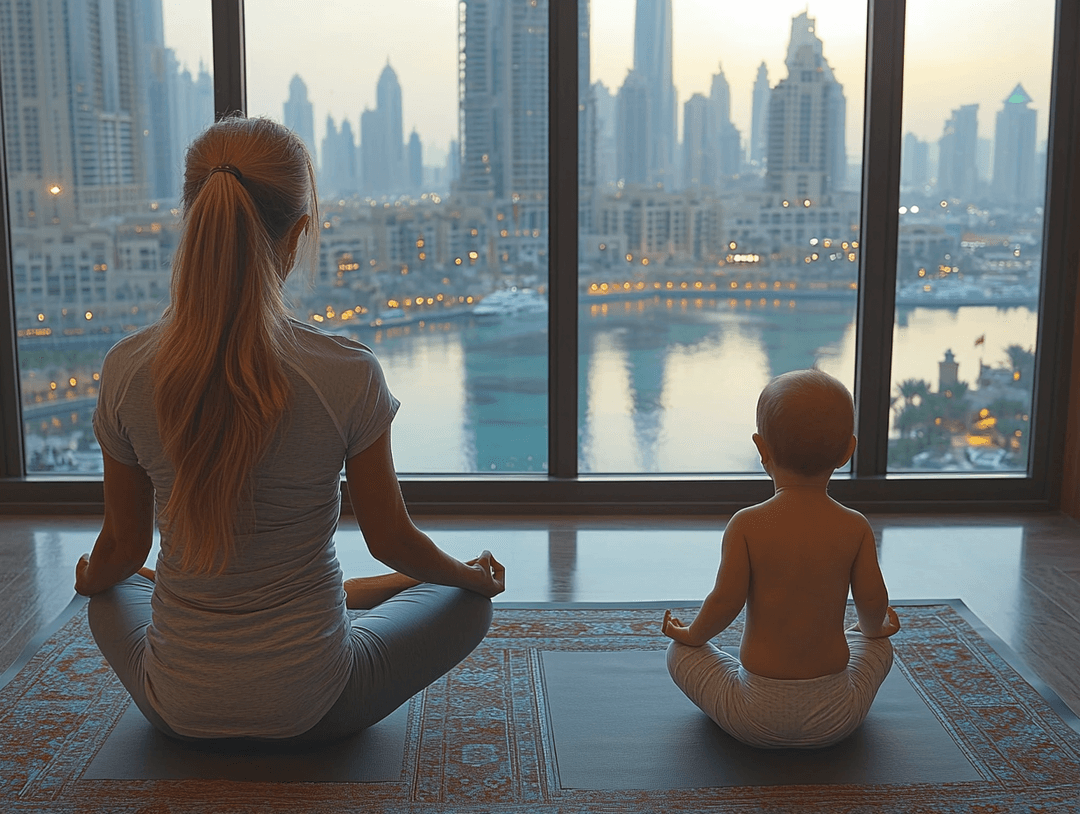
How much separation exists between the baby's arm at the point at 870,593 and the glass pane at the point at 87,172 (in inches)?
99.0

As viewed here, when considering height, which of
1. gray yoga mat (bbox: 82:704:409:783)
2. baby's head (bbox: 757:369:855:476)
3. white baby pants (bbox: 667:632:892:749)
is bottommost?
gray yoga mat (bbox: 82:704:409:783)

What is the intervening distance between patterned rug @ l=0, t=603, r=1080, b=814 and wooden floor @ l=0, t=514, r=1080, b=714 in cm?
18

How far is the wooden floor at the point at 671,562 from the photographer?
267cm

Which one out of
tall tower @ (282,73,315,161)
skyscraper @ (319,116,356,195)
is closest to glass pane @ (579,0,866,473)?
skyscraper @ (319,116,356,195)

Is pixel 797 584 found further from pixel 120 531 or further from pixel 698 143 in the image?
pixel 698 143

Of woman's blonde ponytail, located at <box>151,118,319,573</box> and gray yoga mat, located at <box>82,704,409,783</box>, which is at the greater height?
woman's blonde ponytail, located at <box>151,118,319,573</box>

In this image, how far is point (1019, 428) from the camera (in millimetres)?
3729

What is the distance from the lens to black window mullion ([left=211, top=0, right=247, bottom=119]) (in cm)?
342

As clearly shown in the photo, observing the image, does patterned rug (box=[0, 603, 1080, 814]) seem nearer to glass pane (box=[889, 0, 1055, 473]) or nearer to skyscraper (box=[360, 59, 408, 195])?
glass pane (box=[889, 0, 1055, 473])

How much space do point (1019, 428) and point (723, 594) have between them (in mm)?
2280

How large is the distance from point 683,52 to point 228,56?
1443 mm

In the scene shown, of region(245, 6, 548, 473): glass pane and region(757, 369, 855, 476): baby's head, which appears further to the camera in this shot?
region(245, 6, 548, 473): glass pane

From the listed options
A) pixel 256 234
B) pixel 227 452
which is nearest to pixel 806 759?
pixel 227 452

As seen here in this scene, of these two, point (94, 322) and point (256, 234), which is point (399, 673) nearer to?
point (256, 234)
